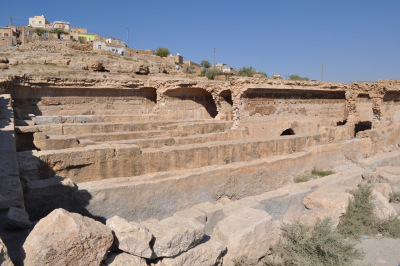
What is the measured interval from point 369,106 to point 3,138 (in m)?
14.2

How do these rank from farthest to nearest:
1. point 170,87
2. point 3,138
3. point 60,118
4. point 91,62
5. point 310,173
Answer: point 91,62
point 170,87
point 60,118
point 310,173
point 3,138

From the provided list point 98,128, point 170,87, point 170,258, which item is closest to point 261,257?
point 170,258

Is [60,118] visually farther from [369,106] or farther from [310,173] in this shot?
[369,106]

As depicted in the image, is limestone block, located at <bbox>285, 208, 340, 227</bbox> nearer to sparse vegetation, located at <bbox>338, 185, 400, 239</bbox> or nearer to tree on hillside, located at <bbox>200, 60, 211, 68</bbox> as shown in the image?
sparse vegetation, located at <bbox>338, 185, 400, 239</bbox>

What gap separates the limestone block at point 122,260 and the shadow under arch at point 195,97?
32.0 ft

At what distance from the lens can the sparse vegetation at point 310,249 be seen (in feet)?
11.6

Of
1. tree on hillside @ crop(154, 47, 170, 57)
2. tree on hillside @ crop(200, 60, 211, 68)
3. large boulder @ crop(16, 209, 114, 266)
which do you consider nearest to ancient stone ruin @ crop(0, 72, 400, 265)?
large boulder @ crop(16, 209, 114, 266)

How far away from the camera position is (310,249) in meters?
3.71

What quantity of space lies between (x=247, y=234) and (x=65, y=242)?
2099mm

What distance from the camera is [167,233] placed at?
104 inches

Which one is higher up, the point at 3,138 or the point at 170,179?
the point at 3,138

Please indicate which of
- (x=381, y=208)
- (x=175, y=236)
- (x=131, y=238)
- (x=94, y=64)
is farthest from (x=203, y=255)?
(x=94, y=64)

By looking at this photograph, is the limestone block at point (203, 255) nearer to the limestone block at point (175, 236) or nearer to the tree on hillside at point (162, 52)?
the limestone block at point (175, 236)

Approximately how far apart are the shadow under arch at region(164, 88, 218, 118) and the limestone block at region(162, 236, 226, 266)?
30.3ft
